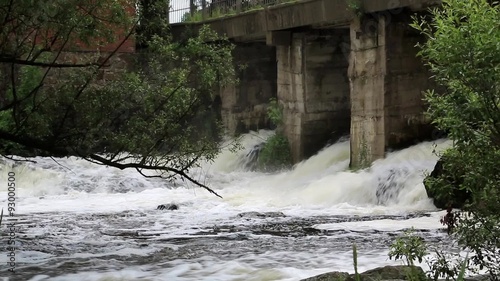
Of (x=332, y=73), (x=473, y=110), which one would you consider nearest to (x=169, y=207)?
(x=332, y=73)

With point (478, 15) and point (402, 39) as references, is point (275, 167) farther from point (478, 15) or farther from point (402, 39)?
point (478, 15)

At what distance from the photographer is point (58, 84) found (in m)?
10.6

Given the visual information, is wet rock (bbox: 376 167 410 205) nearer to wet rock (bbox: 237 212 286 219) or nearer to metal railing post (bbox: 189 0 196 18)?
wet rock (bbox: 237 212 286 219)

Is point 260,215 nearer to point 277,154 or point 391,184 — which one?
point 391,184

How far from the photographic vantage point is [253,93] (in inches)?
936

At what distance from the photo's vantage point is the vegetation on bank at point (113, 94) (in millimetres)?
9945

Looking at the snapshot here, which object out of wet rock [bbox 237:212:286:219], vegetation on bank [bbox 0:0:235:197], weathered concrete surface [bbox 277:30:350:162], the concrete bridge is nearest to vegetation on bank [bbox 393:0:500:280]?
vegetation on bank [bbox 0:0:235:197]

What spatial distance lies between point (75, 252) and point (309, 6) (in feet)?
29.3

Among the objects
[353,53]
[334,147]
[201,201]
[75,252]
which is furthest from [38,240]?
[334,147]

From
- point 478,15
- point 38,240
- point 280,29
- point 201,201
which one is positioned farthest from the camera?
point 280,29

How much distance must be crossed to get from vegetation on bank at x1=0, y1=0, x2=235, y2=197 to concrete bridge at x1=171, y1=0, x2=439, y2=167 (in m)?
5.64

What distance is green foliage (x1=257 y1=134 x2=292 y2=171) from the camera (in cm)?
2003

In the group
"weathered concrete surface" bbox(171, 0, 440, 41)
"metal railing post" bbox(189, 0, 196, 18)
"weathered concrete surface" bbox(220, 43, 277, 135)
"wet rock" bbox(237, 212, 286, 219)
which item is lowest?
"wet rock" bbox(237, 212, 286, 219)

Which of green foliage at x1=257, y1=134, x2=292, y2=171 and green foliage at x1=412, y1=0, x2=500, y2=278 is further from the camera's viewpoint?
green foliage at x1=257, y1=134, x2=292, y2=171
